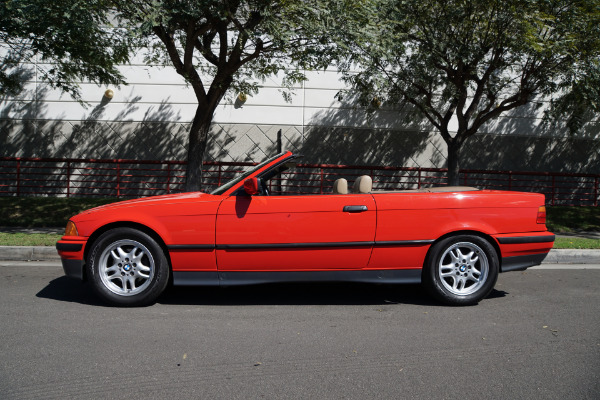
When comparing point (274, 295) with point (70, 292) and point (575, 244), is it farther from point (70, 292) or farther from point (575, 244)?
point (575, 244)

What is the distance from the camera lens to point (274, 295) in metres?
5.71

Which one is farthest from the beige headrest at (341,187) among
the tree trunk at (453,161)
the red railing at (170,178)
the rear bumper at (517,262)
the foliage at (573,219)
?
the red railing at (170,178)

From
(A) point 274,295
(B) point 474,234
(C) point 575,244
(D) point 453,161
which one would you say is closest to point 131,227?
(A) point 274,295

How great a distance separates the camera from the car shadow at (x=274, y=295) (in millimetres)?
5402

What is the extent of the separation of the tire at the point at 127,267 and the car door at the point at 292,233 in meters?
0.60

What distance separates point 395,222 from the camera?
5.14 meters

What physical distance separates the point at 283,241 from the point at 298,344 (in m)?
1.19

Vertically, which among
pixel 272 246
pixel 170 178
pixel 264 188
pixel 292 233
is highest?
pixel 170 178

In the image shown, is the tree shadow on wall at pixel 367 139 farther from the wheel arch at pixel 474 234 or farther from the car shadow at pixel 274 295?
the wheel arch at pixel 474 234

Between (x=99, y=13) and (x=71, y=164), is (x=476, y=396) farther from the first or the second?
(x=71, y=164)

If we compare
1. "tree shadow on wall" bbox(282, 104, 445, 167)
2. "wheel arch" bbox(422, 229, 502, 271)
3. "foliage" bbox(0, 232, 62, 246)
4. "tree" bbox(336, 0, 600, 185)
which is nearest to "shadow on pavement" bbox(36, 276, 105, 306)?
"foliage" bbox(0, 232, 62, 246)

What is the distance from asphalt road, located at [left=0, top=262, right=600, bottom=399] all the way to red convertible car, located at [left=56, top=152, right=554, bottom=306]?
31 centimetres

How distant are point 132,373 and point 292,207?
219cm

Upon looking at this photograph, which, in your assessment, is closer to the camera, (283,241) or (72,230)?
(283,241)
